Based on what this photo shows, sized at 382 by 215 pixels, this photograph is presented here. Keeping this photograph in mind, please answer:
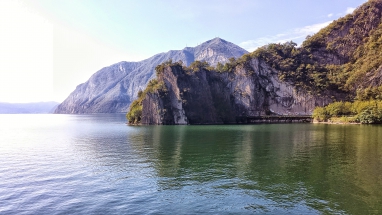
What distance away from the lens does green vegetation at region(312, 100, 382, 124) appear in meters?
111

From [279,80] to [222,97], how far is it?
44454 mm

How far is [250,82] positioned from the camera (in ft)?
578

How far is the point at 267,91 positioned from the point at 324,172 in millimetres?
153812

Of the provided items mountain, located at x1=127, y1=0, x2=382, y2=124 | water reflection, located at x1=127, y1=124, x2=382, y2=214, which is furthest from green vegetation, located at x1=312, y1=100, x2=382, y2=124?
water reflection, located at x1=127, y1=124, x2=382, y2=214

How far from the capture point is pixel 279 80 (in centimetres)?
17812

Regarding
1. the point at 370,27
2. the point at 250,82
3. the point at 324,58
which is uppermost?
the point at 370,27

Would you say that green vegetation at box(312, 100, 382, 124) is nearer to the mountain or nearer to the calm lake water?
the mountain

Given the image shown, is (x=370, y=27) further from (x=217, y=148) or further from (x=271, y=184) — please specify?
(x=271, y=184)

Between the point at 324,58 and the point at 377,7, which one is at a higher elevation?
the point at 377,7

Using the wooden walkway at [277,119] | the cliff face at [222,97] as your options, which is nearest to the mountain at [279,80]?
the cliff face at [222,97]

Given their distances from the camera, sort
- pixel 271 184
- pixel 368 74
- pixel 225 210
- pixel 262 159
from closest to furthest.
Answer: pixel 225 210
pixel 271 184
pixel 262 159
pixel 368 74

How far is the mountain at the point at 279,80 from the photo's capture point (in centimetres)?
13938

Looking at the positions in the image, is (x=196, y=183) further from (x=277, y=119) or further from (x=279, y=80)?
A: (x=279, y=80)

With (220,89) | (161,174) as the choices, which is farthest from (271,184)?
(220,89)
